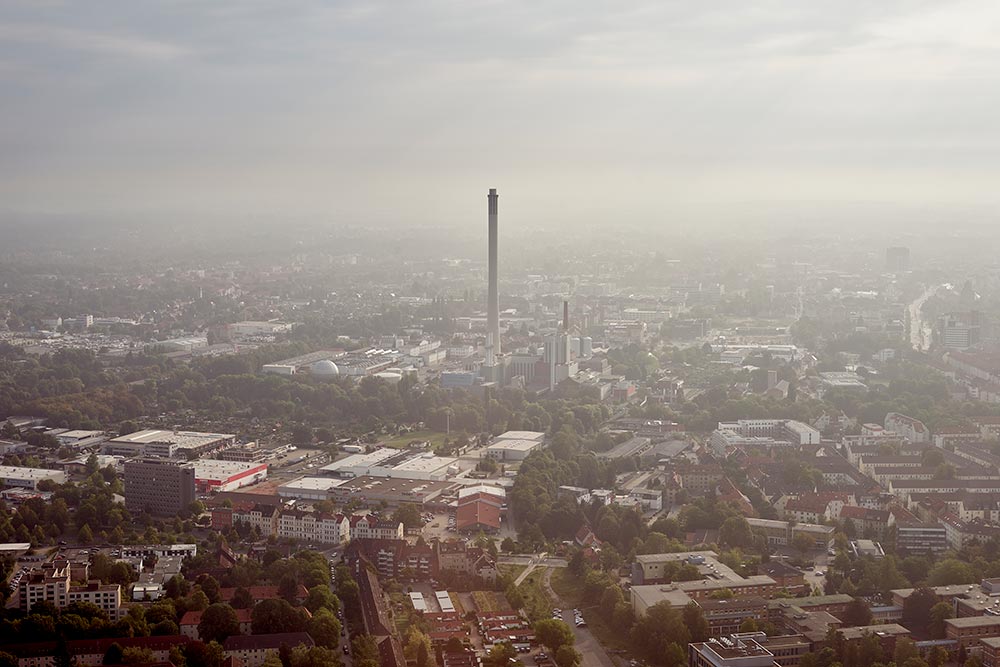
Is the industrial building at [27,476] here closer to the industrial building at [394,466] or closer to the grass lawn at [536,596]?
the industrial building at [394,466]

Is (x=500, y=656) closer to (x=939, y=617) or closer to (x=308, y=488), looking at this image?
(x=939, y=617)

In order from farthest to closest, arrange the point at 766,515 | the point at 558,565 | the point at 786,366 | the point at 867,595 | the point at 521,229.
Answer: the point at 521,229, the point at 786,366, the point at 766,515, the point at 558,565, the point at 867,595

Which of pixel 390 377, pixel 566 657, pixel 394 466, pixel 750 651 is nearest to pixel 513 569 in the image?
pixel 566 657

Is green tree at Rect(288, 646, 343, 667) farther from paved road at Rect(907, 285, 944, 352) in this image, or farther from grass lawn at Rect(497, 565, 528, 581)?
paved road at Rect(907, 285, 944, 352)

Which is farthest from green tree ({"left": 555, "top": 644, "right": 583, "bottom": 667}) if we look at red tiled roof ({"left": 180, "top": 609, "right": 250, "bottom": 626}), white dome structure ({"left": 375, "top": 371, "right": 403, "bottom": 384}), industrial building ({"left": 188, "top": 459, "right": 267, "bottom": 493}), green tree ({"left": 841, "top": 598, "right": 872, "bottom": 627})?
white dome structure ({"left": 375, "top": 371, "right": 403, "bottom": 384})

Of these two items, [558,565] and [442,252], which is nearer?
[558,565]

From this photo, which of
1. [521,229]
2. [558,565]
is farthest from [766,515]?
[521,229]

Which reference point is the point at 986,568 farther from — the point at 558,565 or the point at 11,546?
the point at 11,546

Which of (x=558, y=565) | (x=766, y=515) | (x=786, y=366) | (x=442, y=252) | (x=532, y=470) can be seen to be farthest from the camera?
(x=442, y=252)
